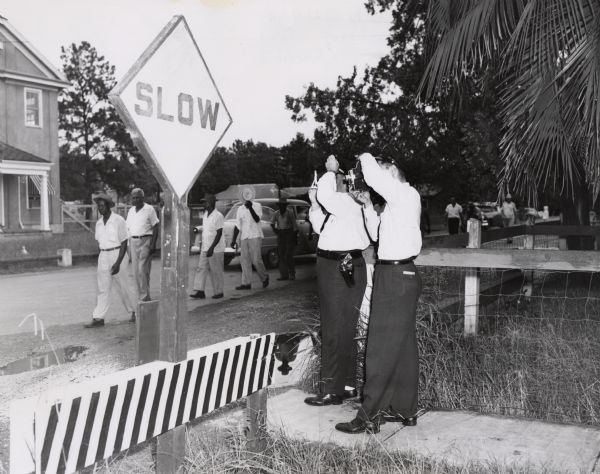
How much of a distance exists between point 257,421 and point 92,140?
1329 inches

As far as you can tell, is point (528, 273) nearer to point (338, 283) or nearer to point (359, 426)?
point (338, 283)

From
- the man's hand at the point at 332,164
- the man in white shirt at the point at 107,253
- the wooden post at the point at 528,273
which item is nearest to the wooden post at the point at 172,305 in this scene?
the man's hand at the point at 332,164

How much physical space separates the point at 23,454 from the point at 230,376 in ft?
4.70

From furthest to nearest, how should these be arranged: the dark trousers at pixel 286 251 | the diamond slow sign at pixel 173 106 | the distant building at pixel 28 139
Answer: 1. the distant building at pixel 28 139
2. the dark trousers at pixel 286 251
3. the diamond slow sign at pixel 173 106

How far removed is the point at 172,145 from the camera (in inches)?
147

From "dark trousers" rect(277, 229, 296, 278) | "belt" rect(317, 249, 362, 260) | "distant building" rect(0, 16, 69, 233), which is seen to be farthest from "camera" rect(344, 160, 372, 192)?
"distant building" rect(0, 16, 69, 233)

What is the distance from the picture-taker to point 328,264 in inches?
224

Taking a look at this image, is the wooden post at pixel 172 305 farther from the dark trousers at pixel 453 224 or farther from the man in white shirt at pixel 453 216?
the dark trousers at pixel 453 224

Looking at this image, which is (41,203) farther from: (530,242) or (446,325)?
(446,325)

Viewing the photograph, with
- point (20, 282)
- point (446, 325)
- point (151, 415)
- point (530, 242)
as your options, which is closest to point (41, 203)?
point (20, 282)

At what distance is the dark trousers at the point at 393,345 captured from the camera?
4934 millimetres

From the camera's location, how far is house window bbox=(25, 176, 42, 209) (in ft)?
83.4

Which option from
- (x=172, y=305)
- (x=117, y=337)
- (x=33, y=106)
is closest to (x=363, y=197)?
(x=172, y=305)

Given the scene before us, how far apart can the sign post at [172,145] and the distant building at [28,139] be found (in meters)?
20.1
